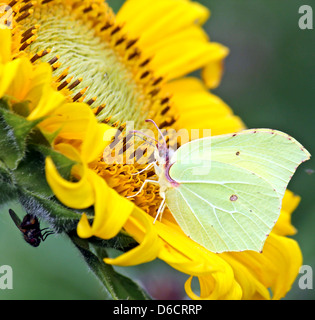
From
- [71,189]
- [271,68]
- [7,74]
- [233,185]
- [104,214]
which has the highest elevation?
[7,74]

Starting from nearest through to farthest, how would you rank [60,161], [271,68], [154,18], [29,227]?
[60,161]
[29,227]
[154,18]
[271,68]

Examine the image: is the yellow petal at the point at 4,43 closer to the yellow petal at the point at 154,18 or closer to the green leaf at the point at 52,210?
the green leaf at the point at 52,210

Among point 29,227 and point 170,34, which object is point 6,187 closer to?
point 29,227

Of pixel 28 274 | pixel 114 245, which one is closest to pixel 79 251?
pixel 114 245

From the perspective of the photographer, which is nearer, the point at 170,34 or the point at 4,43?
the point at 4,43

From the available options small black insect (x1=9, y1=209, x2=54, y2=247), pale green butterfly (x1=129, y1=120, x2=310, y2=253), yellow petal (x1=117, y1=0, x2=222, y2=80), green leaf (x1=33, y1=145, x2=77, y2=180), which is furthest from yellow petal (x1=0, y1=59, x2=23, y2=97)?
yellow petal (x1=117, y1=0, x2=222, y2=80)

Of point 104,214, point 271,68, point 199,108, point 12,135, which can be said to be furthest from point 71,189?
point 271,68

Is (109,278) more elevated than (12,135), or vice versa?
(12,135)
